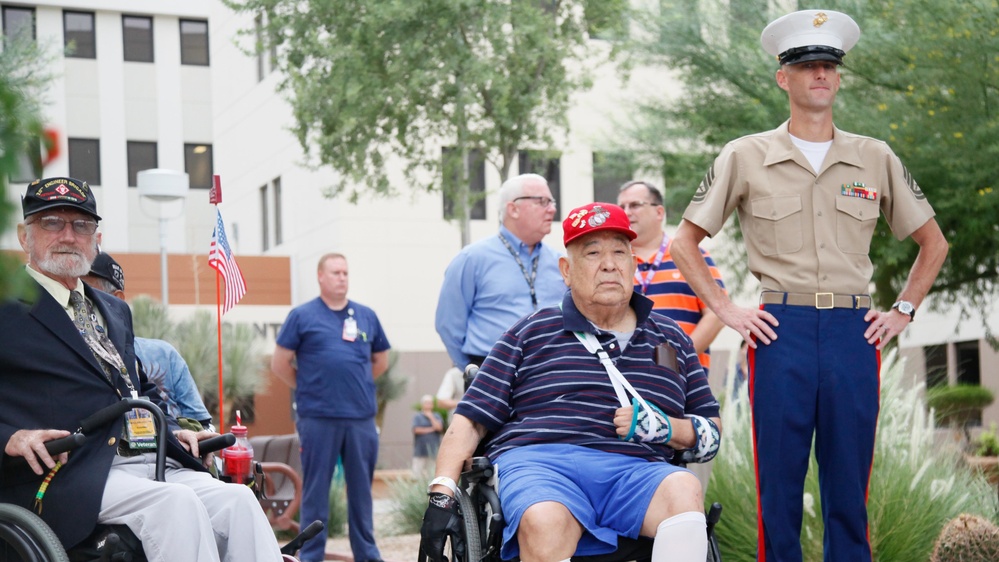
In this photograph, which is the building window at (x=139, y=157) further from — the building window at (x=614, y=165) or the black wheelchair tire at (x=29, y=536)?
the black wheelchair tire at (x=29, y=536)

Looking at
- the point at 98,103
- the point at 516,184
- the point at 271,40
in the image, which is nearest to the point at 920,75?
the point at 516,184

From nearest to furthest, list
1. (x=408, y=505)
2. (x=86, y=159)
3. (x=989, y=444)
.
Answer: (x=408, y=505), (x=989, y=444), (x=86, y=159)

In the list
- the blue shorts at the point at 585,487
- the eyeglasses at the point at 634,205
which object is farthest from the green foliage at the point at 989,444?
the blue shorts at the point at 585,487

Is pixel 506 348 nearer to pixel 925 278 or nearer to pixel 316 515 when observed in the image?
pixel 925 278

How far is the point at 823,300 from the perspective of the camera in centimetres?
518

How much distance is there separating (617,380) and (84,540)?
6.17 ft

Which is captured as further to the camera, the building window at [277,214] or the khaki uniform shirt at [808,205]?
the building window at [277,214]

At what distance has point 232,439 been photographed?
509cm

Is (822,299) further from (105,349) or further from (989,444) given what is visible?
(989,444)

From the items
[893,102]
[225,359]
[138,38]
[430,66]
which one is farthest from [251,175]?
[893,102]

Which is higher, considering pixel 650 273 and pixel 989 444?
pixel 650 273

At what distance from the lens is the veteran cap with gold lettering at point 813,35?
5.29 metres

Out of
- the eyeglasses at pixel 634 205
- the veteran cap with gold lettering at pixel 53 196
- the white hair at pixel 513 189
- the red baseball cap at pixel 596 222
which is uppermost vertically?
the white hair at pixel 513 189

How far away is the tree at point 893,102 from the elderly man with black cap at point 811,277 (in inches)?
202
